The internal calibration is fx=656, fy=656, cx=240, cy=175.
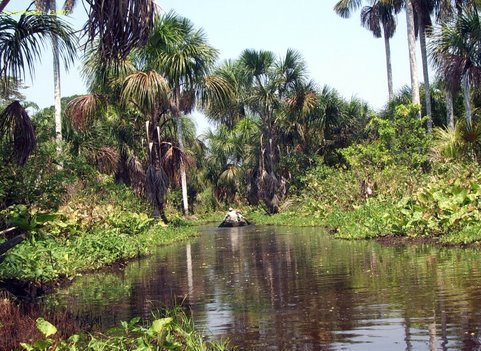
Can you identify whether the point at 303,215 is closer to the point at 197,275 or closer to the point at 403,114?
the point at 403,114

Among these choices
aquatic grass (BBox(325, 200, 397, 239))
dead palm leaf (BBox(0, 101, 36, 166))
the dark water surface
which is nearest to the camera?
the dark water surface

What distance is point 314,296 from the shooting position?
9.82 meters

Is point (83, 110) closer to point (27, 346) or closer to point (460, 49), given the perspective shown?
point (460, 49)

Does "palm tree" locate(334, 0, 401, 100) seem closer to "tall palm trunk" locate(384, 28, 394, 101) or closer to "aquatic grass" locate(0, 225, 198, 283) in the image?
"tall palm trunk" locate(384, 28, 394, 101)

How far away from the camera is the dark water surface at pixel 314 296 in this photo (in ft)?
23.3

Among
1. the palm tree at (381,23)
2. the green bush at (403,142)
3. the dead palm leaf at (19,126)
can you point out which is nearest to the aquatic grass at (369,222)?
the green bush at (403,142)

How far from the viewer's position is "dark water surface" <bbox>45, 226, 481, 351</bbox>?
280 inches

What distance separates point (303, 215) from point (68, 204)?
15.7 meters

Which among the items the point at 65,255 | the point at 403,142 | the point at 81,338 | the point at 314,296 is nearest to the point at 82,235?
the point at 65,255

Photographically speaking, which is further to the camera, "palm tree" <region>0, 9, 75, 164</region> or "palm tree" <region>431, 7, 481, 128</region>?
"palm tree" <region>431, 7, 481, 128</region>

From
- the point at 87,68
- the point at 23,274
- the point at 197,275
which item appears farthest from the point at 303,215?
the point at 23,274

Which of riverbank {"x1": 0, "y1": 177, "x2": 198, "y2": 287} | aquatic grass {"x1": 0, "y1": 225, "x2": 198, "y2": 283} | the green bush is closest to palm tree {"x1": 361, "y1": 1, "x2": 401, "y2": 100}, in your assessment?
the green bush

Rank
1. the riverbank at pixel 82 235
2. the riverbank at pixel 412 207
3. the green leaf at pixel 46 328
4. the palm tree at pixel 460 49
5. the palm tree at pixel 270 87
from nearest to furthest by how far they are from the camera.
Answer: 1. the green leaf at pixel 46 328
2. the riverbank at pixel 82 235
3. the riverbank at pixel 412 207
4. the palm tree at pixel 460 49
5. the palm tree at pixel 270 87

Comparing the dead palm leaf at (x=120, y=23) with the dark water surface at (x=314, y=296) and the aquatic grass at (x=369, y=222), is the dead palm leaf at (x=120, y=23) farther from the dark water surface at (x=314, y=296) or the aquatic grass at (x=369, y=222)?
the aquatic grass at (x=369, y=222)
